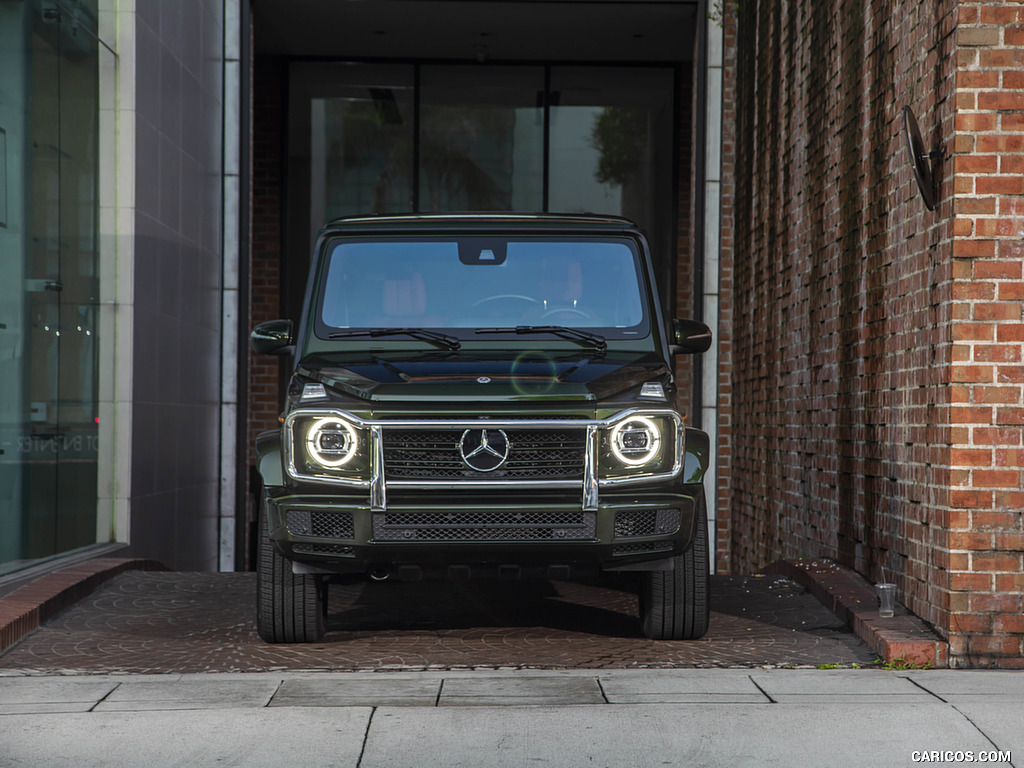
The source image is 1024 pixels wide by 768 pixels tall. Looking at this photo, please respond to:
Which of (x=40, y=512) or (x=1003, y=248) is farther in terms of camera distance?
(x=40, y=512)

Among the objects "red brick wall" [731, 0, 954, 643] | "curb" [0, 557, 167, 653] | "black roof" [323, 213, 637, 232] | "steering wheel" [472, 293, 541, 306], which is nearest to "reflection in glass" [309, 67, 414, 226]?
"red brick wall" [731, 0, 954, 643]

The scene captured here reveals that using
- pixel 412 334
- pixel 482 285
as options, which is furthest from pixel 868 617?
pixel 412 334

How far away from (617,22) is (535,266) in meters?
8.67

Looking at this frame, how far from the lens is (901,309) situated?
679cm

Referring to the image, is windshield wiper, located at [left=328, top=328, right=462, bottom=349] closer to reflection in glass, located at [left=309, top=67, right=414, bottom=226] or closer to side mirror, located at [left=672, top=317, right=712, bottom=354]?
side mirror, located at [left=672, top=317, right=712, bottom=354]

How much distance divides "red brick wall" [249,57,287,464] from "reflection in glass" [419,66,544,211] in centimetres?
186

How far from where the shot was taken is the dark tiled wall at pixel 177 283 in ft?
34.3

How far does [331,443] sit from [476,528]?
77 centimetres

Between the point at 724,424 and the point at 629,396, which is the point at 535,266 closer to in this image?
the point at 629,396

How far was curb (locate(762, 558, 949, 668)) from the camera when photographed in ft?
19.3

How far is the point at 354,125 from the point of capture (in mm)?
16531

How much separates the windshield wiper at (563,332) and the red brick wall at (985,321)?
5.78 ft

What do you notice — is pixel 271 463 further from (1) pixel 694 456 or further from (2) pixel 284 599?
(1) pixel 694 456

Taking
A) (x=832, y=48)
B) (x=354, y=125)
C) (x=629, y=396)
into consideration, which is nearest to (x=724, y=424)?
(x=832, y=48)
